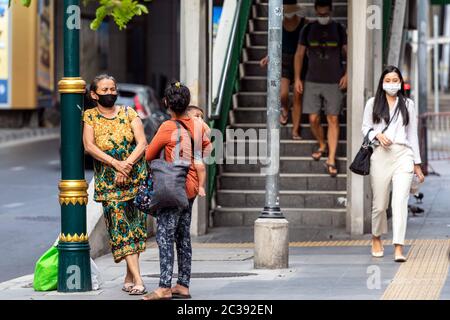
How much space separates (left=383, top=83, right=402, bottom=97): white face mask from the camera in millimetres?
11961

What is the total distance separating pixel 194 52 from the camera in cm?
1459

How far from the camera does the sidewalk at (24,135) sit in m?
32.8

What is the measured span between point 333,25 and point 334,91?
82cm

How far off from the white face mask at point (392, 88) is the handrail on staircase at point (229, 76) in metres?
3.54

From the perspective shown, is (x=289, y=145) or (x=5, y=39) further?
(x=5, y=39)

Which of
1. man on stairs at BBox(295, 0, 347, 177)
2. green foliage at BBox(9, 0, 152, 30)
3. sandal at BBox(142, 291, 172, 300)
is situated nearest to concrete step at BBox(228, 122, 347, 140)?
man on stairs at BBox(295, 0, 347, 177)

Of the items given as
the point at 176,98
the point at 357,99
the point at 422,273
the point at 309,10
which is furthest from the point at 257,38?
the point at 176,98

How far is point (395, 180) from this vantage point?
39.2 ft

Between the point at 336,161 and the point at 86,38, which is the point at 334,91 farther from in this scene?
the point at 86,38

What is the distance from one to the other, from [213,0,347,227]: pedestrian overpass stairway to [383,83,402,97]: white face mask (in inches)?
129

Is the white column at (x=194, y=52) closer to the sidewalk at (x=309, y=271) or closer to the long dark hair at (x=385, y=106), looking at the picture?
the sidewalk at (x=309, y=271)

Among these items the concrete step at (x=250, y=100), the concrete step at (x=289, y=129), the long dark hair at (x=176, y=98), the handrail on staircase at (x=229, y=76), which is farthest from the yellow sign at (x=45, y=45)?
the long dark hair at (x=176, y=98)

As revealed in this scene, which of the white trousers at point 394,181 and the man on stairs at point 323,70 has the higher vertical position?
the man on stairs at point 323,70
